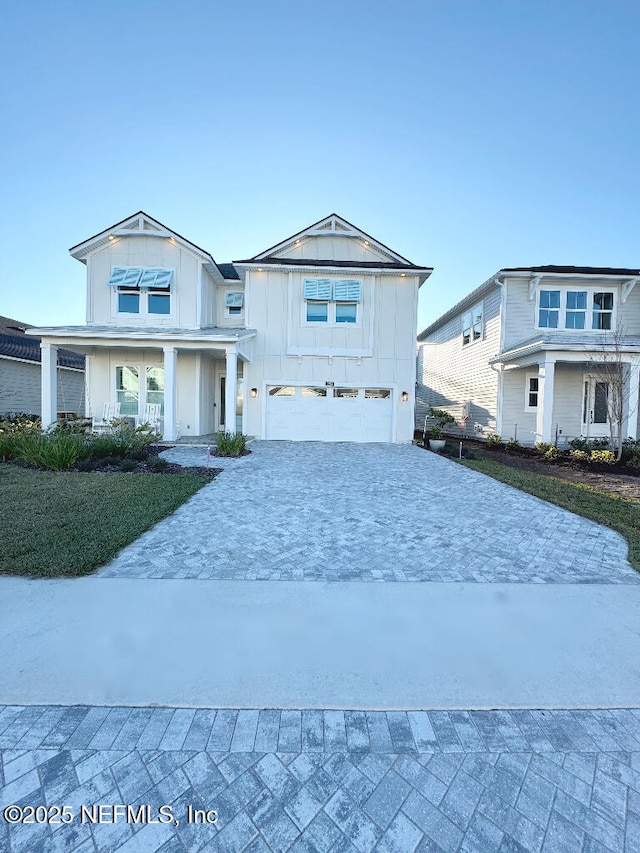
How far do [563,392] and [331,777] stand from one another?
16328 mm

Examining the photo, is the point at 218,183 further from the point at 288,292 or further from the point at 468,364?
the point at 468,364

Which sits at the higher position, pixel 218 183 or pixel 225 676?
pixel 218 183

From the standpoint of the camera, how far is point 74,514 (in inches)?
204

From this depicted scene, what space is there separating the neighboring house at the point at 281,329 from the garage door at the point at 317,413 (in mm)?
37

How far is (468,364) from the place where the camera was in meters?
18.2

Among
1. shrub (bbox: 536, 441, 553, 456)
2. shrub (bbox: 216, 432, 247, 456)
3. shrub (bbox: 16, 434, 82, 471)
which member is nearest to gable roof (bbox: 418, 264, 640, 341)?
shrub (bbox: 536, 441, 553, 456)

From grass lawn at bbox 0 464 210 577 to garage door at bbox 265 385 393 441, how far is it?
247 inches

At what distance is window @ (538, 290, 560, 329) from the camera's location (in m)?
14.4

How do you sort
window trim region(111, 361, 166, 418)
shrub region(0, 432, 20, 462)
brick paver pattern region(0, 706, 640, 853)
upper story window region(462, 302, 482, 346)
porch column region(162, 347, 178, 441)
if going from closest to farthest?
1. brick paver pattern region(0, 706, 640, 853)
2. shrub region(0, 432, 20, 462)
3. porch column region(162, 347, 178, 441)
4. window trim region(111, 361, 166, 418)
5. upper story window region(462, 302, 482, 346)

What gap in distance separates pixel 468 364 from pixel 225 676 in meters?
18.2

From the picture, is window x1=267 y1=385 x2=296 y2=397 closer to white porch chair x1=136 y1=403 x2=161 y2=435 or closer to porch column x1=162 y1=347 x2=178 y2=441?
porch column x1=162 y1=347 x2=178 y2=441

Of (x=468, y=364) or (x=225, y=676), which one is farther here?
(x=468, y=364)

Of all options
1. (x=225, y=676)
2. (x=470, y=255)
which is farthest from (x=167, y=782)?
(x=470, y=255)

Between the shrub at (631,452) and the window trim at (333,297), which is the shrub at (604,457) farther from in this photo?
the window trim at (333,297)
